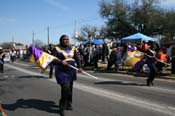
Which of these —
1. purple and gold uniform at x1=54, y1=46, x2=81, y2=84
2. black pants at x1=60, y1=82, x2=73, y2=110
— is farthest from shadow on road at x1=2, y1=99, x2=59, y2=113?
purple and gold uniform at x1=54, y1=46, x2=81, y2=84

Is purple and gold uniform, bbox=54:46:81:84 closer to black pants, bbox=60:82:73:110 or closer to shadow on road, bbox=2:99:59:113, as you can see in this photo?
black pants, bbox=60:82:73:110

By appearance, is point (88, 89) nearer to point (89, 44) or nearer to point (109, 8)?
point (89, 44)

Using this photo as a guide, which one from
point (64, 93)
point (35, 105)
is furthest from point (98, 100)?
point (64, 93)

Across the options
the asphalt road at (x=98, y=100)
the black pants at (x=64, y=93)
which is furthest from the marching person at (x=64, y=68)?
the asphalt road at (x=98, y=100)

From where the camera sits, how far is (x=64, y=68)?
9.77 meters

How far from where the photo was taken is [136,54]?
65.0 feet

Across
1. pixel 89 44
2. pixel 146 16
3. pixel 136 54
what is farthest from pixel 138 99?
pixel 146 16

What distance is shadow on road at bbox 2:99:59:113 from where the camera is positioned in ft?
34.1

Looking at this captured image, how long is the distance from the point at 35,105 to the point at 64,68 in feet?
6.04

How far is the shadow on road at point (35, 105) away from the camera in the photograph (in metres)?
10.4

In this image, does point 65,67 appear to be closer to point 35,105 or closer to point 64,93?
point 64,93

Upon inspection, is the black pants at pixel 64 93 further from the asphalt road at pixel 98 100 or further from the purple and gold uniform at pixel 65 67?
the asphalt road at pixel 98 100

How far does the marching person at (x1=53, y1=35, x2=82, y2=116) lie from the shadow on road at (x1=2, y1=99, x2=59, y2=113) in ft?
1.80

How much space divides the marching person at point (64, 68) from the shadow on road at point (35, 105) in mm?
548
